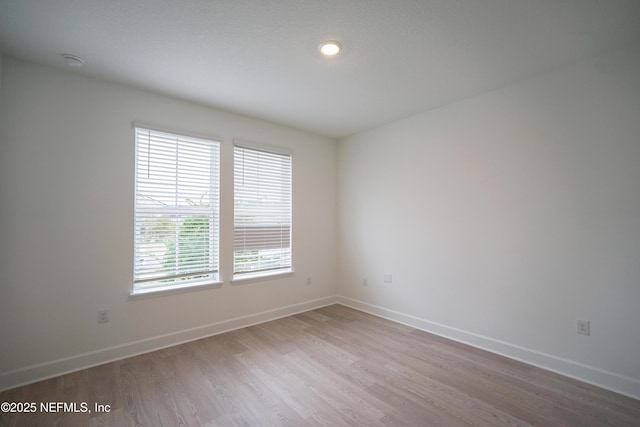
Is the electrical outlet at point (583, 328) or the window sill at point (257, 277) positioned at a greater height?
the window sill at point (257, 277)

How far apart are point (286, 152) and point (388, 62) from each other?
2.01m

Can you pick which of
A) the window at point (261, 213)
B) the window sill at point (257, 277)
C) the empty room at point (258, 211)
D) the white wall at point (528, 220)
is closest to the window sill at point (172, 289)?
the empty room at point (258, 211)

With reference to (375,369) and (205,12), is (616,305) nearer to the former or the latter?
(375,369)

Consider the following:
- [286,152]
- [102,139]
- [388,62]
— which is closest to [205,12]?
[388,62]

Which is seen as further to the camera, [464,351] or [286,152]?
[286,152]

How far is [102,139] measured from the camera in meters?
2.74

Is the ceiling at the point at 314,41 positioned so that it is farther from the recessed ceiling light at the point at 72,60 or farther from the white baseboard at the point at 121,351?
the white baseboard at the point at 121,351

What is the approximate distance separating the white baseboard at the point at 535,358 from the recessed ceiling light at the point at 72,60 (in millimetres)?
4260

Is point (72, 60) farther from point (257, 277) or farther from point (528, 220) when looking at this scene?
point (528, 220)

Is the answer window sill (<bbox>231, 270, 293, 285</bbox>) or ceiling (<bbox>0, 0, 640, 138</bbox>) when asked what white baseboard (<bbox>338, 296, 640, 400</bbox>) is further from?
ceiling (<bbox>0, 0, 640, 138</bbox>)

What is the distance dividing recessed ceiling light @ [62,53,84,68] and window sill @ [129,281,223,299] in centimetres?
212

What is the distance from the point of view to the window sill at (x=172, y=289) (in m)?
2.89

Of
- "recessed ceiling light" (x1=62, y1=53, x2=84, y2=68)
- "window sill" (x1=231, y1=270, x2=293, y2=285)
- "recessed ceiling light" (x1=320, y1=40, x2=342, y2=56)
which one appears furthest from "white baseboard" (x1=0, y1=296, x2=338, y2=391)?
"recessed ceiling light" (x1=320, y1=40, x2=342, y2=56)

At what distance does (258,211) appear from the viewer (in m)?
3.83
